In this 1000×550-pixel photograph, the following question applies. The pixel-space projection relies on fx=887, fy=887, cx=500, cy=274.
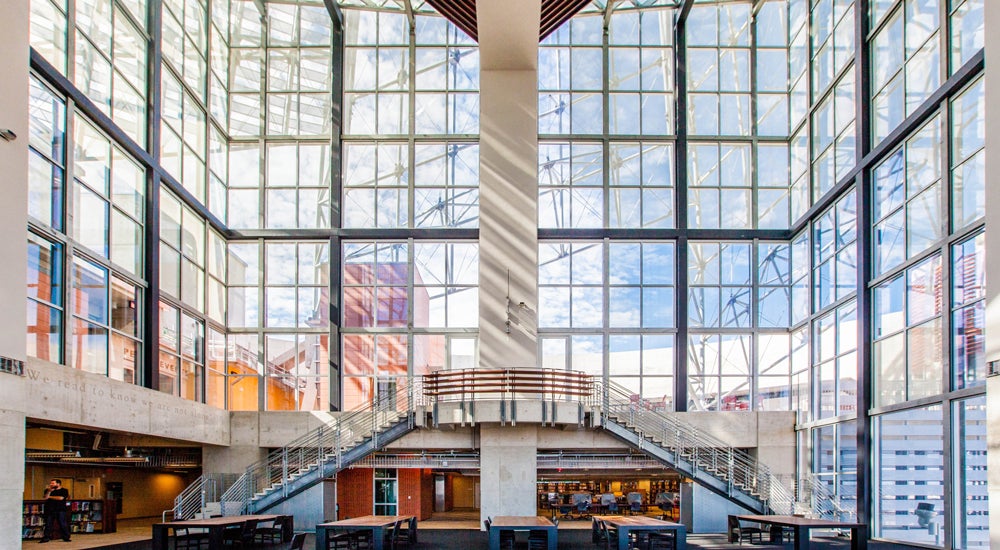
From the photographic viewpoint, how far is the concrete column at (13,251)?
14.7 meters

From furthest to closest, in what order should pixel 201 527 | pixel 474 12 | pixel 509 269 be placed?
1. pixel 509 269
2. pixel 474 12
3. pixel 201 527

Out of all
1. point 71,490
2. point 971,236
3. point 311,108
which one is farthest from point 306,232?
point 971,236

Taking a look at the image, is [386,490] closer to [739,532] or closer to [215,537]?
[215,537]

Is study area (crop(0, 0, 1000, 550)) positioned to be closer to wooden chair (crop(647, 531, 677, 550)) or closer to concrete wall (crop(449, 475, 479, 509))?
concrete wall (crop(449, 475, 479, 509))

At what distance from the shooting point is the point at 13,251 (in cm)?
1519

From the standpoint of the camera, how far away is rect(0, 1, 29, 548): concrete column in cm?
1466

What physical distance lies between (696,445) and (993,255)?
14.0 metres

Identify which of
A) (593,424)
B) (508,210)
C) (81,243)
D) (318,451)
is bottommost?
(318,451)

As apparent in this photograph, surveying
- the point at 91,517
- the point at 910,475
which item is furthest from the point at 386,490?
the point at 910,475

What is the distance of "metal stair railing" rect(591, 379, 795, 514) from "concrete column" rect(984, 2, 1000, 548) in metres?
11.2

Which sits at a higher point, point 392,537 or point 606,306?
point 606,306

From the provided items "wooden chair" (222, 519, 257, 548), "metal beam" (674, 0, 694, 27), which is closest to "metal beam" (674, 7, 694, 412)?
"metal beam" (674, 0, 694, 27)

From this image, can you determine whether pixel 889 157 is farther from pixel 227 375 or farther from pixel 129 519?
pixel 129 519

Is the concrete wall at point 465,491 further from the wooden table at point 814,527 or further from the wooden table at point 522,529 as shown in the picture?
the wooden table at point 814,527
